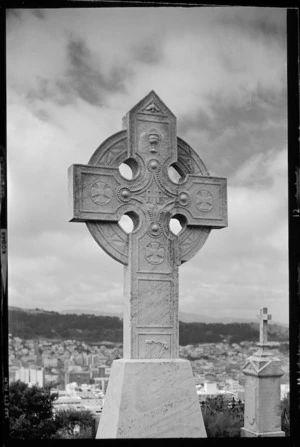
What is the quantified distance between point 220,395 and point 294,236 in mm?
3017

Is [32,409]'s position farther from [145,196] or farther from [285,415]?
[285,415]

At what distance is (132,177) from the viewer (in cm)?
614

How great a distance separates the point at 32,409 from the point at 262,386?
2.50 meters

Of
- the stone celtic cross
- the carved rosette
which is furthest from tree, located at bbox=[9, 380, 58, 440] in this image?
the carved rosette

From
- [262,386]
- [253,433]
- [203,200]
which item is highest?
[203,200]

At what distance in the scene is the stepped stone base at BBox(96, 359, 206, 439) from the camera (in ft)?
18.8

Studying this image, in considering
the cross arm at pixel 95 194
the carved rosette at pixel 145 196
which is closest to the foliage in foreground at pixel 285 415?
the carved rosette at pixel 145 196

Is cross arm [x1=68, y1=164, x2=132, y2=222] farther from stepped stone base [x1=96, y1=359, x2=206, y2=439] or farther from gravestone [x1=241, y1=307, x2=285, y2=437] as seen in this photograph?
gravestone [x1=241, y1=307, x2=285, y2=437]

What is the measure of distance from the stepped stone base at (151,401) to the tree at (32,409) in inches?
35.7

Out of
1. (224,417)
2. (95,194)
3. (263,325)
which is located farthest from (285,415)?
(95,194)

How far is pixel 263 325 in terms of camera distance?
24.6 ft

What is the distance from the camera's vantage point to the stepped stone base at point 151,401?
5.74m

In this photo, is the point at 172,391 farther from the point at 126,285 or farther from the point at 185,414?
the point at 126,285
